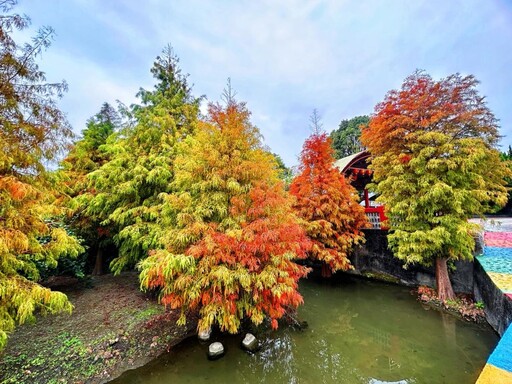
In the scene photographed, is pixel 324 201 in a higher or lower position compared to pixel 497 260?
higher

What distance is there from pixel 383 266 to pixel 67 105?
10.9 metres

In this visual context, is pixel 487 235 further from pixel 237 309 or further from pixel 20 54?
pixel 20 54

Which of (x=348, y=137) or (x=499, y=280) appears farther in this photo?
(x=348, y=137)

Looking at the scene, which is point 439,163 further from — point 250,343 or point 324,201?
point 250,343

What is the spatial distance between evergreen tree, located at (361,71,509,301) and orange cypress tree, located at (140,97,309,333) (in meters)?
3.68

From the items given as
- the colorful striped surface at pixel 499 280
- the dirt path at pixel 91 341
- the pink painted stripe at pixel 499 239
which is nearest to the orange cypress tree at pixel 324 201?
the colorful striped surface at pixel 499 280

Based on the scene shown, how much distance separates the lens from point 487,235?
881 centimetres

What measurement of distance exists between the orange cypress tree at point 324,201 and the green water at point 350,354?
7.45 ft

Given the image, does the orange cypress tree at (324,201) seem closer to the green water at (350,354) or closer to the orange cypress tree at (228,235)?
the green water at (350,354)

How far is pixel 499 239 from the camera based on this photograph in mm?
8289

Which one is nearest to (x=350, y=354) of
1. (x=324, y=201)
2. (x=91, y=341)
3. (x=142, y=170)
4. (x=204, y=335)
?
(x=204, y=335)

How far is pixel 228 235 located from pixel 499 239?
34.6 ft

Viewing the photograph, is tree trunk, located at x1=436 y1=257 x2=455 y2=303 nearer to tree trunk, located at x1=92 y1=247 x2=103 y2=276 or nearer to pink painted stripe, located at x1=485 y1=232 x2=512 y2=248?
pink painted stripe, located at x1=485 y1=232 x2=512 y2=248

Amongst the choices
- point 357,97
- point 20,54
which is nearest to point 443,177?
point 20,54
